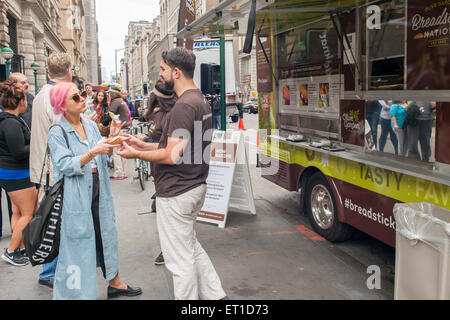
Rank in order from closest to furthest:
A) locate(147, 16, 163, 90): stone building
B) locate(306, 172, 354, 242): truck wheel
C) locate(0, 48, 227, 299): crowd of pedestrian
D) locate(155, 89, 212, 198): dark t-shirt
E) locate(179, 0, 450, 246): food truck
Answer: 1. locate(155, 89, 212, 198): dark t-shirt
2. locate(0, 48, 227, 299): crowd of pedestrian
3. locate(179, 0, 450, 246): food truck
4. locate(306, 172, 354, 242): truck wheel
5. locate(147, 16, 163, 90): stone building

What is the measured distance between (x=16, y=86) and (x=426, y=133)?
4219 millimetres

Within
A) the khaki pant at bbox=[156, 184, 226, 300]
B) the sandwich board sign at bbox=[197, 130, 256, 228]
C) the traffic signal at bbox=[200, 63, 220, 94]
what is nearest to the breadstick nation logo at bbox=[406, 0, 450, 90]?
the khaki pant at bbox=[156, 184, 226, 300]

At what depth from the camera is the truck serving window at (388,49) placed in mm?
4000

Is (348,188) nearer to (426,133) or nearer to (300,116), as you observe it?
(426,133)

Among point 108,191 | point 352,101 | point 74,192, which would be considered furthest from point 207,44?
point 74,192

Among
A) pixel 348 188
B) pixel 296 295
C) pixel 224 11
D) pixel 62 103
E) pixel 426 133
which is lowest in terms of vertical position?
pixel 296 295

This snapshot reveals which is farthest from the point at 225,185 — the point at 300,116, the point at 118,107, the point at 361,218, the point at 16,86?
the point at 118,107

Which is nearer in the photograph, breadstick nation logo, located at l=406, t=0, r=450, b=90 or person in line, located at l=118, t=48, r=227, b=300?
person in line, located at l=118, t=48, r=227, b=300

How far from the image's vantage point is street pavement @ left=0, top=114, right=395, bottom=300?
398 centimetres

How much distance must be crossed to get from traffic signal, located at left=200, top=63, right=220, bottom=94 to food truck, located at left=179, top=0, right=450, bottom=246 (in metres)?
1.32

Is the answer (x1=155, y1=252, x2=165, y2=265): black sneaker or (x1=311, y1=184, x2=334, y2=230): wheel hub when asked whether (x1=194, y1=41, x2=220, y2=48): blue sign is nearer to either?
(x1=311, y1=184, x2=334, y2=230): wheel hub

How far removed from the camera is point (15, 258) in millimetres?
4676

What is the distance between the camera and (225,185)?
6023mm

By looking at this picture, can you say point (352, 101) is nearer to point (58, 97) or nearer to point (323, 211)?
point (323, 211)
